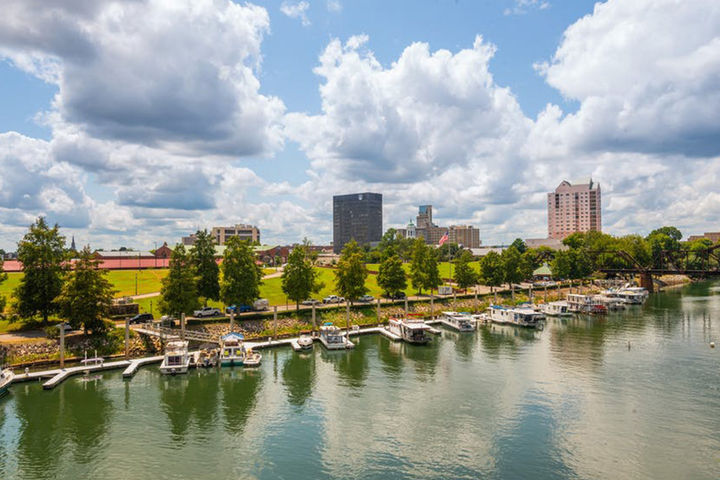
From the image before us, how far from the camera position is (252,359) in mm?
62500

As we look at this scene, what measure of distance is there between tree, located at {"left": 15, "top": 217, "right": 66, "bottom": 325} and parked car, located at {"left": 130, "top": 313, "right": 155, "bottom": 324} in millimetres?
11872

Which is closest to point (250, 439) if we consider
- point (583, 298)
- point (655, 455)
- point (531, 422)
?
point (531, 422)

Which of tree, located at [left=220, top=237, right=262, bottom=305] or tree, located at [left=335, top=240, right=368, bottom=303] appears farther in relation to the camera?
tree, located at [left=335, top=240, right=368, bottom=303]

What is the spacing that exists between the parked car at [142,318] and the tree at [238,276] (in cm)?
1203

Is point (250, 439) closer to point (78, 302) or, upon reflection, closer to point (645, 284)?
point (78, 302)

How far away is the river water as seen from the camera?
3316 centimetres

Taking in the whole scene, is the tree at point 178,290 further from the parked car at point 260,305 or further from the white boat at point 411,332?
the white boat at point 411,332

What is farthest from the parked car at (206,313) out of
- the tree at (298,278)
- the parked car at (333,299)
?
the parked car at (333,299)

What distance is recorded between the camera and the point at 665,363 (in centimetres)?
5962

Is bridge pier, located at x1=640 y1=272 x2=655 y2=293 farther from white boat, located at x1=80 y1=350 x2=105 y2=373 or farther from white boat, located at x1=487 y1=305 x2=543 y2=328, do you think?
white boat, located at x1=80 y1=350 x2=105 y2=373

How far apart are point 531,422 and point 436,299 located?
71.3m

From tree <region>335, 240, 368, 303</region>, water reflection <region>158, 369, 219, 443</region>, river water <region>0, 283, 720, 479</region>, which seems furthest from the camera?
tree <region>335, 240, 368, 303</region>

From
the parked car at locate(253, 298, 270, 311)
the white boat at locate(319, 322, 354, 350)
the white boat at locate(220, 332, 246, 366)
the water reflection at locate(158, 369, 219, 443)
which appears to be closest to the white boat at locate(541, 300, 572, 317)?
the white boat at locate(319, 322, 354, 350)

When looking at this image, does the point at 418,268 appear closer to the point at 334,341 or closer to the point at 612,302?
the point at 334,341
